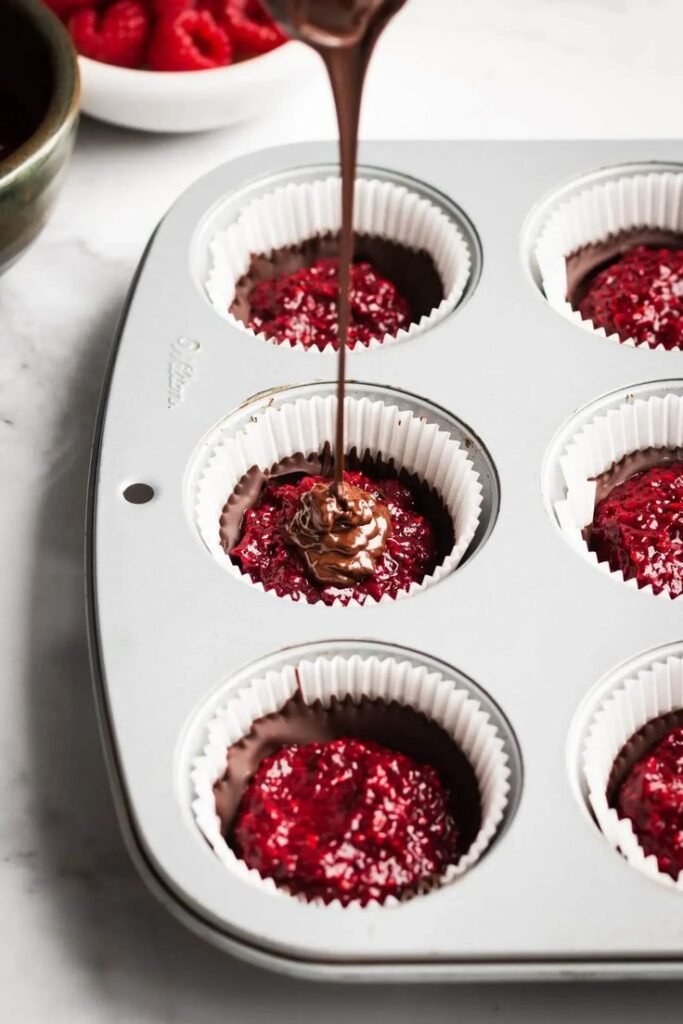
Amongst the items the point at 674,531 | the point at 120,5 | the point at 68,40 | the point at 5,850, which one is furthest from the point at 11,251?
the point at 674,531

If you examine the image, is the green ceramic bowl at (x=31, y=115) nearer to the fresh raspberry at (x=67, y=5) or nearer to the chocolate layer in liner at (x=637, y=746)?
the fresh raspberry at (x=67, y=5)

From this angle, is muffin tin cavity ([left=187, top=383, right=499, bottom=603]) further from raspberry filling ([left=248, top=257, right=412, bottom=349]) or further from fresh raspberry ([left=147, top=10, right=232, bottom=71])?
fresh raspberry ([left=147, top=10, right=232, bottom=71])

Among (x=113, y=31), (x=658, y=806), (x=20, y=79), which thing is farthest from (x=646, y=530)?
(x=113, y=31)

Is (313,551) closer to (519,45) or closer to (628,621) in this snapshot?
(628,621)

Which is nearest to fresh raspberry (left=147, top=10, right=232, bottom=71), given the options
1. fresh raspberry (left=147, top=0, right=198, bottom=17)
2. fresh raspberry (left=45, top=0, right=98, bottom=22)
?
fresh raspberry (left=147, top=0, right=198, bottom=17)

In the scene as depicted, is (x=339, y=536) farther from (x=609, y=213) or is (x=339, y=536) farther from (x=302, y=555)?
(x=609, y=213)

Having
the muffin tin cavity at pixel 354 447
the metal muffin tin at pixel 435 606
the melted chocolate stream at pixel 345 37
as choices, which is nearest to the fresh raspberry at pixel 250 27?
the metal muffin tin at pixel 435 606
